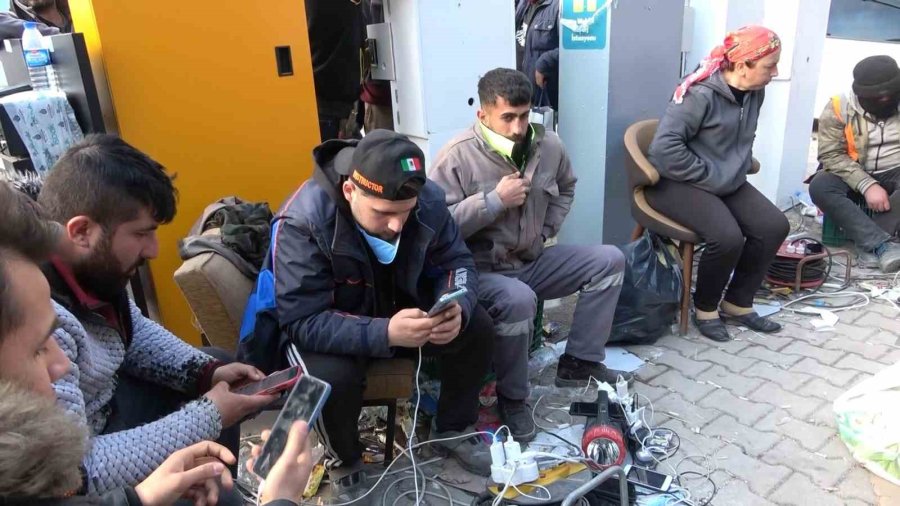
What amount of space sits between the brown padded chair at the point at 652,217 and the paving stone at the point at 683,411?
720 mm

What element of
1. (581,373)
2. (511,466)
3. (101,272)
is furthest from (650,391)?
(101,272)

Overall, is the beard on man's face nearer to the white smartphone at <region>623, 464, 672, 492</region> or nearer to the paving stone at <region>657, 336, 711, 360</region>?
the white smartphone at <region>623, 464, 672, 492</region>

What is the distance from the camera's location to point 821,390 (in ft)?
10.5

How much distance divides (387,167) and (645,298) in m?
1.91

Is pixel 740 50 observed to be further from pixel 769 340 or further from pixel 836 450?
pixel 836 450

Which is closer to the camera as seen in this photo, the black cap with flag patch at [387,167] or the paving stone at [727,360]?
the black cap with flag patch at [387,167]

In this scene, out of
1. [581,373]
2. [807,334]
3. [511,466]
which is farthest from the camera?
[807,334]

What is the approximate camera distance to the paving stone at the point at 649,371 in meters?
3.40

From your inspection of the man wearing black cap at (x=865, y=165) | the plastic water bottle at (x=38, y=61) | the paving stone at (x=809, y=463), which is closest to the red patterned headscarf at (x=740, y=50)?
the man wearing black cap at (x=865, y=165)

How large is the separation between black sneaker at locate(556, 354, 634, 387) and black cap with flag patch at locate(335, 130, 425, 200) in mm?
1382

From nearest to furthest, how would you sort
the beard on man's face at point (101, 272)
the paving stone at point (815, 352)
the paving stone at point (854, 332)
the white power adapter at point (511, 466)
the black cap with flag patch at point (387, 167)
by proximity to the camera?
the beard on man's face at point (101, 272) < the black cap with flag patch at point (387, 167) < the white power adapter at point (511, 466) < the paving stone at point (815, 352) < the paving stone at point (854, 332)

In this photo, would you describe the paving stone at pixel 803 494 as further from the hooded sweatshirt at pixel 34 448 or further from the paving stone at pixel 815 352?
the hooded sweatshirt at pixel 34 448

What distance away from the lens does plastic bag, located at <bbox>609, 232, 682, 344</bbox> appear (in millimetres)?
3623

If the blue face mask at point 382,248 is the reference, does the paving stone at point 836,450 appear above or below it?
below
